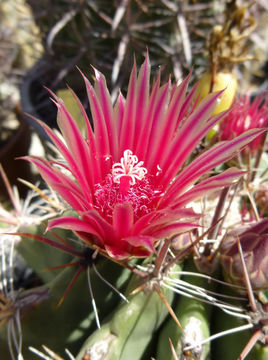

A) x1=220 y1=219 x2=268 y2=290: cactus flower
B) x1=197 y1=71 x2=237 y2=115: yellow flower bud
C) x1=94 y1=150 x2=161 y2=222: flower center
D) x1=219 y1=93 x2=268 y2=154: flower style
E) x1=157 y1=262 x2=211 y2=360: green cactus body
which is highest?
x1=197 y1=71 x2=237 y2=115: yellow flower bud

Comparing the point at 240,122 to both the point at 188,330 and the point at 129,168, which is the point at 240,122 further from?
the point at 188,330

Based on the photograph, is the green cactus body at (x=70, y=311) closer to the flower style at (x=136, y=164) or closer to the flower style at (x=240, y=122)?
the flower style at (x=136, y=164)

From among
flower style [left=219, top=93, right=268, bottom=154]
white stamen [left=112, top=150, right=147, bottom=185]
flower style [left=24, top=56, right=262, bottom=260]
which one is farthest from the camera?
flower style [left=219, top=93, right=268, bottom=154]

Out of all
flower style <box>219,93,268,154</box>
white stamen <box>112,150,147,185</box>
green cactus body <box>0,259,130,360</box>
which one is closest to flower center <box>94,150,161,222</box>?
white stamen <box>112,150,147,185</box>

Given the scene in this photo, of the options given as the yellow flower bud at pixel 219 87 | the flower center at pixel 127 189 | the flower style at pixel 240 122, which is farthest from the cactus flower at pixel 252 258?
the yellow flower bud at pixel 219 87

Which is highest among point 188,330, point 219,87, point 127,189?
point 219,87

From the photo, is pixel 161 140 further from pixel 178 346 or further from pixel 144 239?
pixel 178 346

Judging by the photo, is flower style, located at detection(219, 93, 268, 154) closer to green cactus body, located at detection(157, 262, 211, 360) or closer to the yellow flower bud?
the yellow flower bud

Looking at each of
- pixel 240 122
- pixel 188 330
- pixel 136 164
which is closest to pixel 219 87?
pixel 240 122
